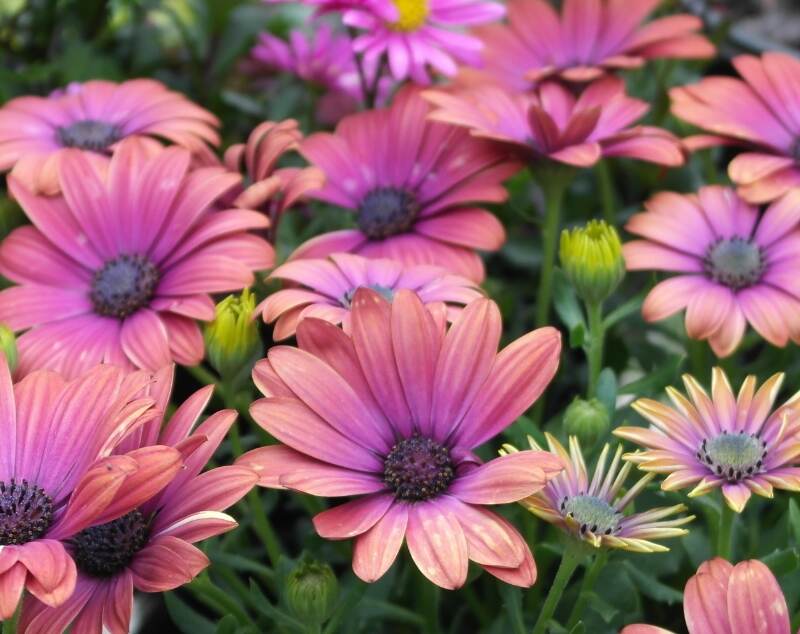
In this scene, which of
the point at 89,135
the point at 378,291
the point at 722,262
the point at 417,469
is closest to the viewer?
the point at 417,469

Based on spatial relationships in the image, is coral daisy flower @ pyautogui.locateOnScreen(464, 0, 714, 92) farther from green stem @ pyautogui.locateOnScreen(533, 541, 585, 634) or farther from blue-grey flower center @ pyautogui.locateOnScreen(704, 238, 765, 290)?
green stem @ pyautogui.locateOnScreen(533, 541, 585, 634)

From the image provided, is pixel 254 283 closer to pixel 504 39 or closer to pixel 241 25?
pixel 504 39

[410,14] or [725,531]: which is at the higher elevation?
[410,14]

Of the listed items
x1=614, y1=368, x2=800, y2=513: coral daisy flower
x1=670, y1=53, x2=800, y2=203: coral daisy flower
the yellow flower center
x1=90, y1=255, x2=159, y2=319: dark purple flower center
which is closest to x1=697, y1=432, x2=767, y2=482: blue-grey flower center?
x1=614, y1=368, x2=800, y2=513: coral daisy flower

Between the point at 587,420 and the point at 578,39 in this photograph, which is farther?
the point at 578,39

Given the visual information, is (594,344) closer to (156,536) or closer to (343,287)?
(343,287)

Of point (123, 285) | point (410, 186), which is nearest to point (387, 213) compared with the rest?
point (410, 186)
